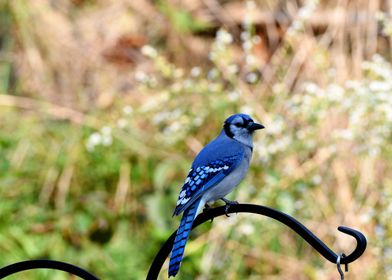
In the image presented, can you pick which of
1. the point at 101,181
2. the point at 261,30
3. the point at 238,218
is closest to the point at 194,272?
the point at 238,218

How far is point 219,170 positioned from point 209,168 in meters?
0.03

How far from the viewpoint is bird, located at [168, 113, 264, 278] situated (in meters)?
2.07

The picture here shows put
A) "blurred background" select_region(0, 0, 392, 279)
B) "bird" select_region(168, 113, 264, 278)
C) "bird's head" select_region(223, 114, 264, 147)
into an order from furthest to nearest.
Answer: "blurred background" select_region(0, 0, 392, 279), "bird's head" select_region(223, 114, 264, 147), "bird" select_region(168, 113, 264, 278)

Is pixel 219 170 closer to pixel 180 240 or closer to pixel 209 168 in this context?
pixel 209 168

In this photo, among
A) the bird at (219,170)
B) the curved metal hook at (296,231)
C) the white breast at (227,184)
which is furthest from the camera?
the white breast at (227,184)

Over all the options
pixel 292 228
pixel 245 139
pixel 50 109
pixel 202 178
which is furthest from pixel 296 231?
pixel 50 109

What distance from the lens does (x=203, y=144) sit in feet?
14.7

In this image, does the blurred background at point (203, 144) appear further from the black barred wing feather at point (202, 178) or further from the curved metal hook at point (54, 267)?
the curved metal hook at point (54, 267)

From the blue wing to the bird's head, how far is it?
1.7 inches

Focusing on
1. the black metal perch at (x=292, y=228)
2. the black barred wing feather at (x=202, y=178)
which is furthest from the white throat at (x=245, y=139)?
the black metal perch at (x=292, y=228)

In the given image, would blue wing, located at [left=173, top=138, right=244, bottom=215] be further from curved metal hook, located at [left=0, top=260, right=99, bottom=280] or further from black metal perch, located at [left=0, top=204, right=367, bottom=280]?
curved metal hook, located at [left=0, top=260, right=99, bottom=280]

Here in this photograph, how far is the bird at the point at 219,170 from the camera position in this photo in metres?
2.07

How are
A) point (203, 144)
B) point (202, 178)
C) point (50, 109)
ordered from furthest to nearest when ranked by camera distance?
point (50, 109) < point (203, 144) < point (202, 178)

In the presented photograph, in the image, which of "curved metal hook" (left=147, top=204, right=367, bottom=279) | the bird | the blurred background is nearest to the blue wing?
the bird
